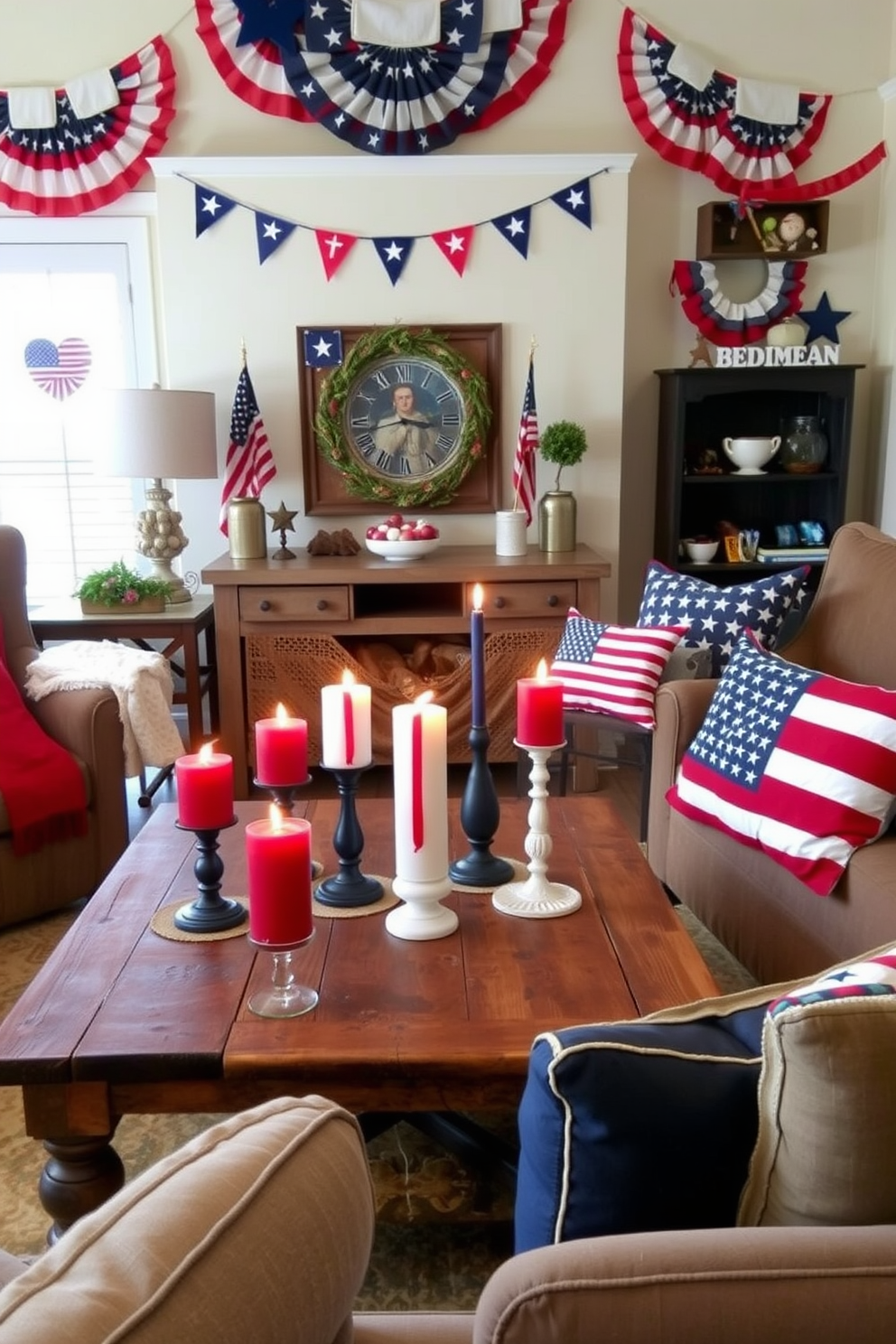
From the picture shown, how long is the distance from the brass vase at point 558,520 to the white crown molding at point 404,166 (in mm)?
1147

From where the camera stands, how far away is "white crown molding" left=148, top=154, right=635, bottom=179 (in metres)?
3.77

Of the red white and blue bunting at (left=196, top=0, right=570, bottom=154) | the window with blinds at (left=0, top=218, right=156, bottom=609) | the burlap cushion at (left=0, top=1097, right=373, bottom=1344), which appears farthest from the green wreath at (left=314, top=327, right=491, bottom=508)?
the burlap cushion at (left=0, top=1097, right=373, bottom=1344)

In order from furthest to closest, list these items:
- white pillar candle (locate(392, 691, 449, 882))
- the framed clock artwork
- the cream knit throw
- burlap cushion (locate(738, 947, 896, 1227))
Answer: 1. the framed clock artwork
2. the cream knit throw
3. white pillar candle (locate(392, 691, 449, 882))
4. burlap cushion (locate(738, 947, 896, 1227))

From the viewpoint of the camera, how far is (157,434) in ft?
11.9

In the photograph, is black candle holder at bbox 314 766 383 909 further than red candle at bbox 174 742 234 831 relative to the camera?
Yes

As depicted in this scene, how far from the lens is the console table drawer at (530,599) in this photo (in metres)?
3.63

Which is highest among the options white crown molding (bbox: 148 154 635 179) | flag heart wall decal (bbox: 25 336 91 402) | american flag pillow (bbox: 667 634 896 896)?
white crown molding (bbox: 148 154 635 179)

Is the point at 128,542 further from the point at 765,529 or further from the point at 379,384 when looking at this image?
the point at 765,529

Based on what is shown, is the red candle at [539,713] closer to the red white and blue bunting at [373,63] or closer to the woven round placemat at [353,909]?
the woven round placemat at [353,909]

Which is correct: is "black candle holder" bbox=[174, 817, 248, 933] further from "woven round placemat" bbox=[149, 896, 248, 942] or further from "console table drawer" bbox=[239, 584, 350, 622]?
"console table drawer" bbox=[239, 584, 350, 622]

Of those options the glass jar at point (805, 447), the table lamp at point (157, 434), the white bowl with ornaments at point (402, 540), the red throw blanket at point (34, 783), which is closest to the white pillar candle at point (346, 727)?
the red throw blanket at point (34, 783)

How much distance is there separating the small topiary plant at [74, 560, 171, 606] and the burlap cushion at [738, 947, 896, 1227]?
123 inches

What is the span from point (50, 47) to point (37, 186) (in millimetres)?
493

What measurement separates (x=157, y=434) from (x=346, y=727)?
2.32 metres
